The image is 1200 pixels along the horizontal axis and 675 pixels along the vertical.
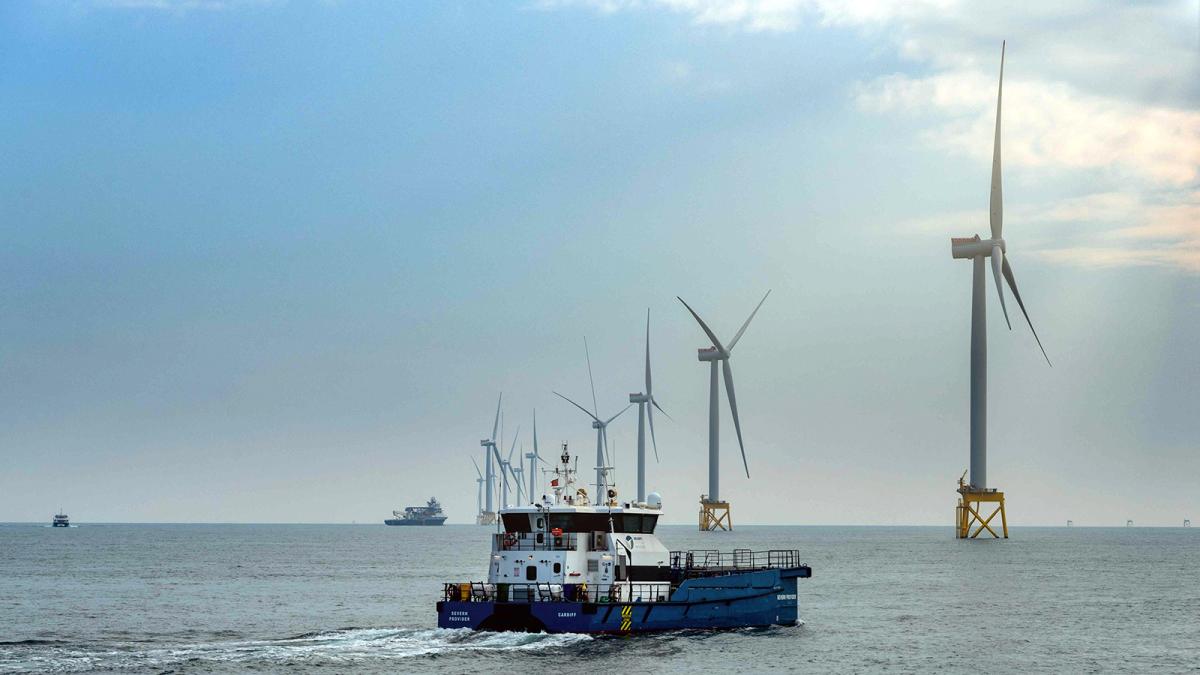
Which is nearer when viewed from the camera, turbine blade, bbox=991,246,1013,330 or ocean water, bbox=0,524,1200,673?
ocean water, bbox=0,524,1200,673

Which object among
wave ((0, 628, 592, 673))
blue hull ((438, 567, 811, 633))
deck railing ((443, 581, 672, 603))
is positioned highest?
deck railing ((443, 581, 672, 603))

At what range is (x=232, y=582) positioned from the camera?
124 metres

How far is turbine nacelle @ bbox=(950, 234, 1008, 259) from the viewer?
165 meters

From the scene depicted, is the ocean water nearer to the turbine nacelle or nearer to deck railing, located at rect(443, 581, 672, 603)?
deck railing, located at rect(443, 581, 672, 603)

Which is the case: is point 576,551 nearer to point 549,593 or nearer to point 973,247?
point 549,593

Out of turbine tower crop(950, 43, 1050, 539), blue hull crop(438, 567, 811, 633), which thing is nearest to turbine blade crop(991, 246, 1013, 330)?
turbine tower crop(950, 43, 1050, 539)

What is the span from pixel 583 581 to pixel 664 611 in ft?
11.6

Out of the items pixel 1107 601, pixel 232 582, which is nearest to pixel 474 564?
pixel 232 582

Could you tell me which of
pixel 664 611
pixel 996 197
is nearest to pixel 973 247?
pixel 996 197

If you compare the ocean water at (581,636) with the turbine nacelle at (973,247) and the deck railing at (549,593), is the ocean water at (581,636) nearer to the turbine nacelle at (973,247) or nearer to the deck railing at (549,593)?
the deck railing at (549,593)

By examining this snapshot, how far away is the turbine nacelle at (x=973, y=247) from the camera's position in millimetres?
165375

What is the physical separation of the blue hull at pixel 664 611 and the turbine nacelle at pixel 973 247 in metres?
105

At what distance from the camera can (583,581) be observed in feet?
196

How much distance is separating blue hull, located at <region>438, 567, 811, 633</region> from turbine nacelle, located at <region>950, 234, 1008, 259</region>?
105063 mm
